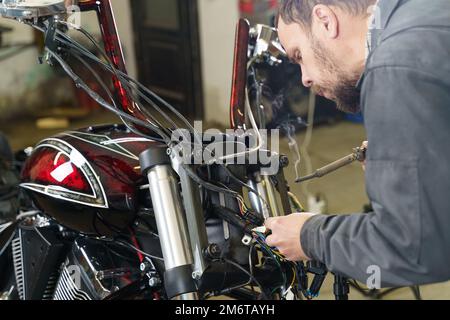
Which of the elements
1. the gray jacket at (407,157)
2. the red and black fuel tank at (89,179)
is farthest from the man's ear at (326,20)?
the red and black fuel tank at (89,179)

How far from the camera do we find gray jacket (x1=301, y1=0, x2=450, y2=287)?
1.20 meters

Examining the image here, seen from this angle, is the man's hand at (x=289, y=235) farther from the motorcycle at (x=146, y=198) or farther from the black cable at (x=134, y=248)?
the black cable at (x=134, y=248)

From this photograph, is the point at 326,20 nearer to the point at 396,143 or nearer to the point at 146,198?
the point at 396,143

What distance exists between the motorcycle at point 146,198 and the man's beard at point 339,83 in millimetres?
269

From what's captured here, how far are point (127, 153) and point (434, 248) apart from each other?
88cm

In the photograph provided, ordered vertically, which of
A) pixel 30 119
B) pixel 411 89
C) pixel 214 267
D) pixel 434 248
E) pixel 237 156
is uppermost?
pixel 411 89

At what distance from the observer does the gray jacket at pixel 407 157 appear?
3.93 feet

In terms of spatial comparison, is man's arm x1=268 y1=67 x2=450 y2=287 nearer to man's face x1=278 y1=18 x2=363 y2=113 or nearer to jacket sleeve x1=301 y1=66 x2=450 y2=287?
jacket sleeve x1=301 y1=66 x2=450 y2=287

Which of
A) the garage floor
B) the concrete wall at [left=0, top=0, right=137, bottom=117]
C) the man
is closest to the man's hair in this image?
the man

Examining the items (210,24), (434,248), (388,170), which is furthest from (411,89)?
(210,24)

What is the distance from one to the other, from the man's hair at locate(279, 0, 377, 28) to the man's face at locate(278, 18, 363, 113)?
0.05 ft

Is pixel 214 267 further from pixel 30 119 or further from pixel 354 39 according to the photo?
pixel 30 119

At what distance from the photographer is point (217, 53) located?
5.90 meters

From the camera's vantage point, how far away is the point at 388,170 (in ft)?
4.02
